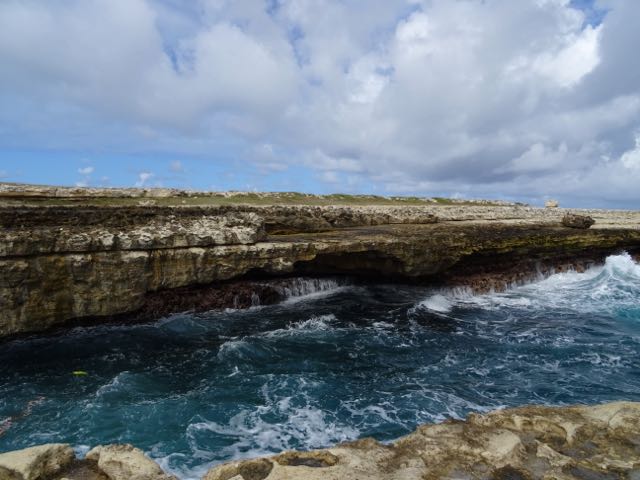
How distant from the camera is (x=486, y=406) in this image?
11.2 metres

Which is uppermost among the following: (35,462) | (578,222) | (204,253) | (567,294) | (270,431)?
(578,222)

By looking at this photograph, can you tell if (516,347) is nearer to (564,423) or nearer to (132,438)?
(564,423)

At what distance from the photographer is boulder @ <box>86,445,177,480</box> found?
608 centimetres

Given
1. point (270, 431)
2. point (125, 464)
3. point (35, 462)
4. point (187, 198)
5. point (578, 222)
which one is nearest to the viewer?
point (35, 462)

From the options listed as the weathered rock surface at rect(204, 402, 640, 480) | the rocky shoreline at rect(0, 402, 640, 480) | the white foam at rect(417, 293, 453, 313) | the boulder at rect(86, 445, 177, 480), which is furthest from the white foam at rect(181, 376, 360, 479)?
the white foam at rect(417, 293, 453, 313)

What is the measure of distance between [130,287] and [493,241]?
62.5 ft

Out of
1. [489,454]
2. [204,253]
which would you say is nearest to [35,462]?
[489,454]

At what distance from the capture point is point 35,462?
20.2 feet

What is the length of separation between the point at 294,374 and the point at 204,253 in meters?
5.84

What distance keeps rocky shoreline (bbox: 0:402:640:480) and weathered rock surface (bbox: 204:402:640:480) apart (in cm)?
1

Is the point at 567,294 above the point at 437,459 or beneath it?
beneath

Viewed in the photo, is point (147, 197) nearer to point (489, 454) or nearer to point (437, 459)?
point (437, 459)

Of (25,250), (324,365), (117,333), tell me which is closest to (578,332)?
(324,365)

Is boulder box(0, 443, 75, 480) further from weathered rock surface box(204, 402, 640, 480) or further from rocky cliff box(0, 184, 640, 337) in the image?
rocky cliff box(0, 184, 640, 337)
